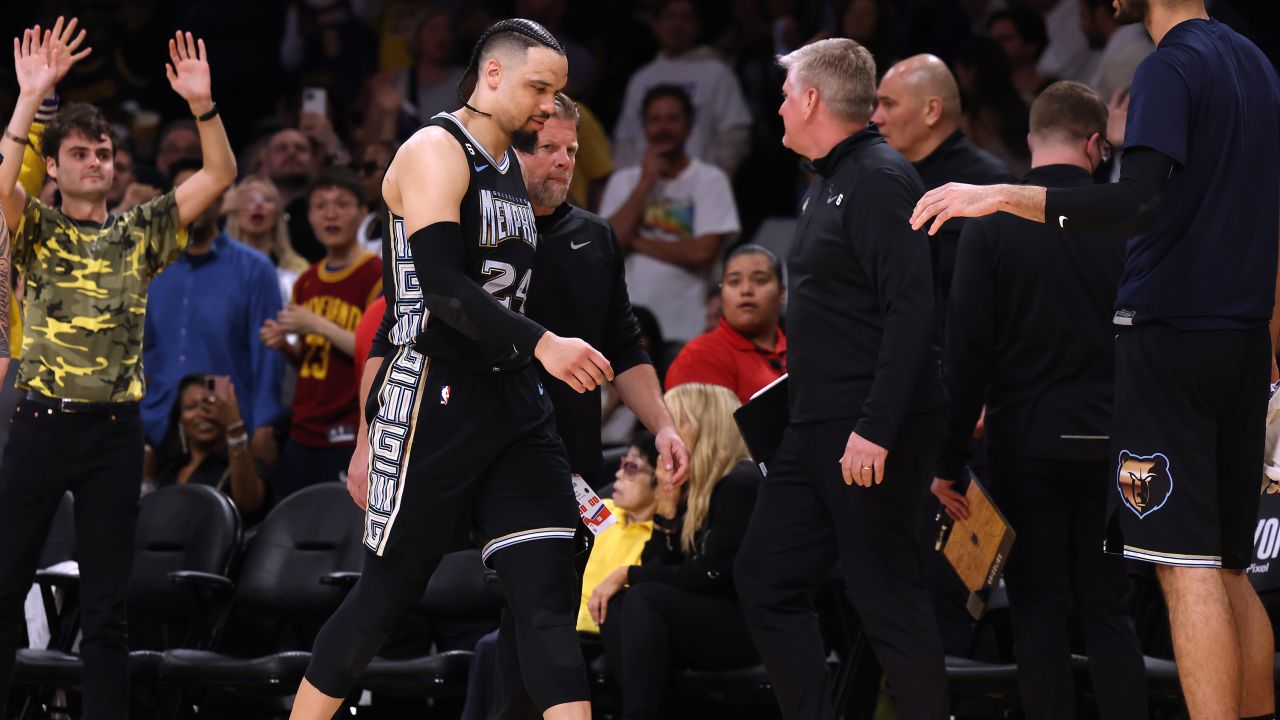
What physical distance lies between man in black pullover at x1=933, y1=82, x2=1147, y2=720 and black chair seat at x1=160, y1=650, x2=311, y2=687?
7.79 ft

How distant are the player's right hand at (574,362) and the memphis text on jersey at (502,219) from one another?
1.45 ft

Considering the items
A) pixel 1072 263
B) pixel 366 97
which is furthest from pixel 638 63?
pixel 1072 263

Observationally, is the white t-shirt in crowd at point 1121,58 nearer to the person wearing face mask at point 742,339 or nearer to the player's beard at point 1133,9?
the person wearing face mask at point 742,339

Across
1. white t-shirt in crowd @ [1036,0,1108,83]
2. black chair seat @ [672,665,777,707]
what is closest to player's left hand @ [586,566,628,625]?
black chair seat @ [672,665,777,707]

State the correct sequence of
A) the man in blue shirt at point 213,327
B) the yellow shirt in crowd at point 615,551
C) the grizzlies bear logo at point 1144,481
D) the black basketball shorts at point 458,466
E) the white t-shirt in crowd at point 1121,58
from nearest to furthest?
the grizzlies bear logo at point 1144,481
the black basketball shorts at point 458,466
the yellow shirt in crowd at point 615,551
the man in blue shirt at point 213,327
the white t-shirt in crowd at point 1121,58

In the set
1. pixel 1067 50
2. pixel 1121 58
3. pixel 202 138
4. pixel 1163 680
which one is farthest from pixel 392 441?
pixel 1067 50

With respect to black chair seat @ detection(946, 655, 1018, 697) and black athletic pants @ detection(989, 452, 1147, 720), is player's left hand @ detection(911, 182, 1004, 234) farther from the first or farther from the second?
black chair seat @ detection(946, 655, 1018, 697)

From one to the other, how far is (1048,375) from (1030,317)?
18 cm

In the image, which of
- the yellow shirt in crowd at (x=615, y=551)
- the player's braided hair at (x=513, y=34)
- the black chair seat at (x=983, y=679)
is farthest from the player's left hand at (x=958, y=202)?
the yellow shirt in crowd at (x=615, y=551)

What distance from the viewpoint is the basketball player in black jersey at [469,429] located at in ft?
12.3

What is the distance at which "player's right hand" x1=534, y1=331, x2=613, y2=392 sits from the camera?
3.46 metres

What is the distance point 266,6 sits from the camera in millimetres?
10695

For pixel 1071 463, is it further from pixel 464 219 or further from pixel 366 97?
pixel 366 97

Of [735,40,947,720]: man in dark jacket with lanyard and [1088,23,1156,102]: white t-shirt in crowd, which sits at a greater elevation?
[1088,23,1156,102]: white t-shirt in crowd
